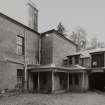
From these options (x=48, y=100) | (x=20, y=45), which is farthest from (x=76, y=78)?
(x=20, y=45)

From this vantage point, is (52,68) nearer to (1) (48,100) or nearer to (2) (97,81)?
(1) (48,100)

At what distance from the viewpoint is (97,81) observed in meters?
21.1

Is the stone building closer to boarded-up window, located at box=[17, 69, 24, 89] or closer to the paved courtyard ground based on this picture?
boarded-up window, located at box=[17, 69, 24, 89]

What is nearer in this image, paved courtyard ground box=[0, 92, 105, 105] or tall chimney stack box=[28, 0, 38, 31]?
paved courtyard ground box=[0, 92, 105, 105]

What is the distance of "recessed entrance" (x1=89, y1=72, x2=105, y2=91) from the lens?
813 inches

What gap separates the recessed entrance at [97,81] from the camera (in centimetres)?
2066

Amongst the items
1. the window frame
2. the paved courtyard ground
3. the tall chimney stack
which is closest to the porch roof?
the window frame

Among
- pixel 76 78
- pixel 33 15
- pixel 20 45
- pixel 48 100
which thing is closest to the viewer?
pixel 48 100

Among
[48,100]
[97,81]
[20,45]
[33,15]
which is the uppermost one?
[33,15]

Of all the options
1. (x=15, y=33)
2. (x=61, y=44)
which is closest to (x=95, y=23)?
(x=61, y=44)

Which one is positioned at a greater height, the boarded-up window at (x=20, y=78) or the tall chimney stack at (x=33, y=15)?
the tall chimney stack at (x=33, y=15)

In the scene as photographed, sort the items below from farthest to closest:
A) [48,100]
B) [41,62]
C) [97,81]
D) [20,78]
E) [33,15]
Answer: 1. [33,15]
2. [97,81]
3. [41,62]
4. [20,78]
5. [48,100]

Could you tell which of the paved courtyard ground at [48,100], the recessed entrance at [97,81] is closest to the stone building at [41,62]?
the recessed entrance at [97,81]

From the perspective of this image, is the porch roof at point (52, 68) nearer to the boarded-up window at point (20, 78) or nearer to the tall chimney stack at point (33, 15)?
→ the boarded-up window at point (20, 78)
